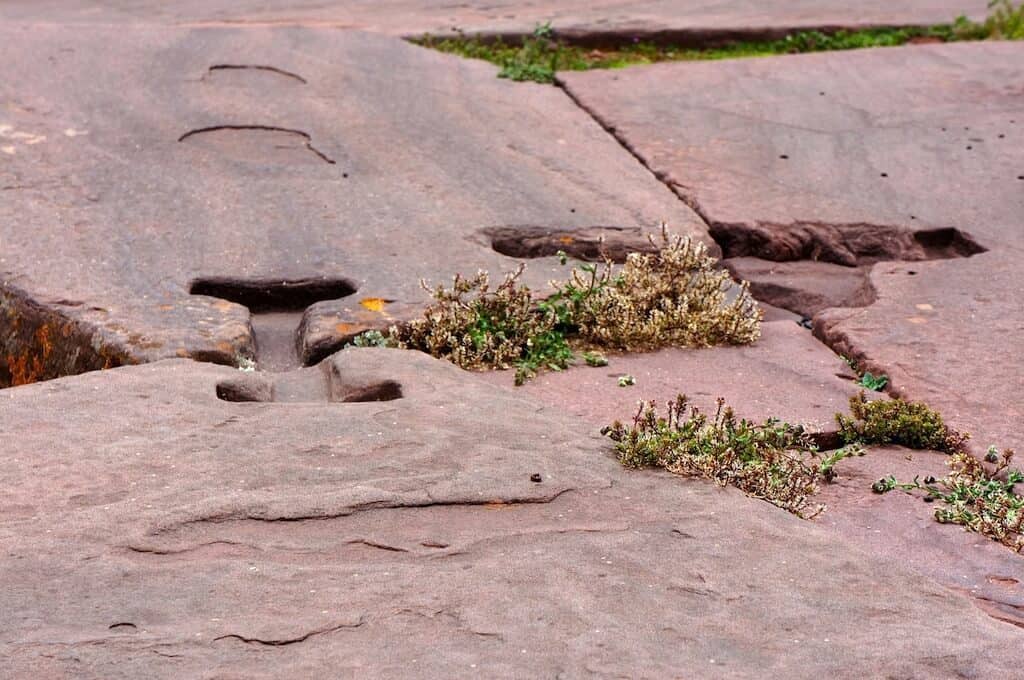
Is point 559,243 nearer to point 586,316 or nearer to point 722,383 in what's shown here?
point 586,316

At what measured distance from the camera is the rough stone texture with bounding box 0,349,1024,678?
103 inches

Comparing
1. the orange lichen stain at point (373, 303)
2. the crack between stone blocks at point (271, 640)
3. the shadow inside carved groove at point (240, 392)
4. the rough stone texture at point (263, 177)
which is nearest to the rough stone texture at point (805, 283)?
the rough stone texture at point (263, 177)

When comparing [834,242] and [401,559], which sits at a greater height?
[834,242]

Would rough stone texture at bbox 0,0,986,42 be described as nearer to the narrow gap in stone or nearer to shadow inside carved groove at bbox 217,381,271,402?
the narrow gap in stone

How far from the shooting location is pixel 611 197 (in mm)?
5855

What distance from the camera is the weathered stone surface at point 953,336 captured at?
4.21 metres

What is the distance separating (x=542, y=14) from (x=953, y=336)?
4.97 metres

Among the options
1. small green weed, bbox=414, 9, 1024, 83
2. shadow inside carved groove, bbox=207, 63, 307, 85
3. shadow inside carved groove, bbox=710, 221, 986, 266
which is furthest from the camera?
small green weed, bbox=414, 9, 1024, 83

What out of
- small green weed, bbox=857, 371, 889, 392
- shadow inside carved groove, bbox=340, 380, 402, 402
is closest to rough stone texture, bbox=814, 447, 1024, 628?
small green weed, bbox=857, 371, 889, 392

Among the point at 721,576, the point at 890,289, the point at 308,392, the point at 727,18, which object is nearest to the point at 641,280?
the point at 890,289

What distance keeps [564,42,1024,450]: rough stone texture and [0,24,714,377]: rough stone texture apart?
0.33 m

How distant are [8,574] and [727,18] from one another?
7.04 metres

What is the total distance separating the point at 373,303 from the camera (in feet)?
15.7

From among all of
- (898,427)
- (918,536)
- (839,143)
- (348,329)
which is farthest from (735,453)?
(839,143)
